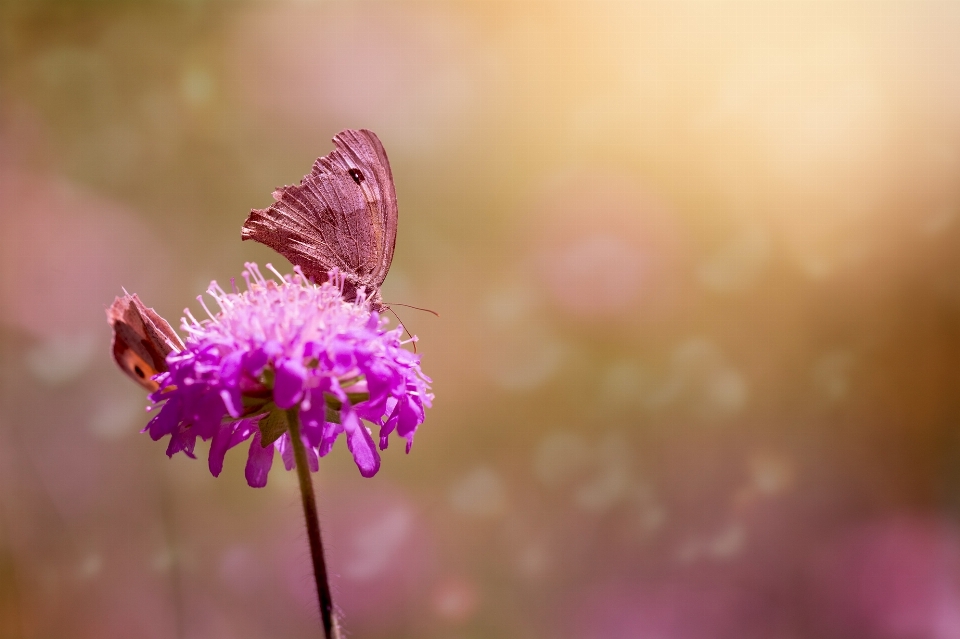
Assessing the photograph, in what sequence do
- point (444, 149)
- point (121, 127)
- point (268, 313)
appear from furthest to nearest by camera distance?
point (444, 149) < point (121, 127) < point (268, 313)

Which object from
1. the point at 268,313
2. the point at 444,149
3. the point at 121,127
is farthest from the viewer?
the point at 444,149

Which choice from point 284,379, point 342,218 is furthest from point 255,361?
point 342,218

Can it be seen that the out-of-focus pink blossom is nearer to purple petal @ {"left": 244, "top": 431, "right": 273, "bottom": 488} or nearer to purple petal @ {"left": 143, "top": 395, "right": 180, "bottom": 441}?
purple petal @ {"left": 244, "top": 431, "right": 273, "bottom": 488}

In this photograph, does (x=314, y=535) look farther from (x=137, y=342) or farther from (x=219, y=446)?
(x=137, y=342)

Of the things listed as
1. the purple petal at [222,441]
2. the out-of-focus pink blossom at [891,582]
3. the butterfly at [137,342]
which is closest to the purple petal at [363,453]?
the purple petal at [222,441]

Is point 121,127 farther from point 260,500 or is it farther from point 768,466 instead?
point 768,466

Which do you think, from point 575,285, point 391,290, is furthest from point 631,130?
point 391,290

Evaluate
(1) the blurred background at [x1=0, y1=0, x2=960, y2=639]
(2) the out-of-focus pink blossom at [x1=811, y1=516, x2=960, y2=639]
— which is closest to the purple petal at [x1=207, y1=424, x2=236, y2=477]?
(1) the blurred background at [x1=0, y1=0, x2=960, y2=639]
